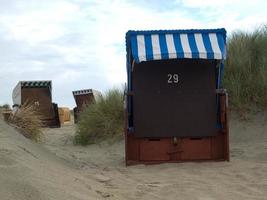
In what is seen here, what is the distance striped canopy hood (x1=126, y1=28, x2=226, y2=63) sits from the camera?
9406 millimetres

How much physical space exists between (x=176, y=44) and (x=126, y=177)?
2690mm

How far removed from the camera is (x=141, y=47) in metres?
9.64

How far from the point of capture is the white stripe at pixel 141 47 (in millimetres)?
9391

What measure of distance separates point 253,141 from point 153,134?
3.04 meters

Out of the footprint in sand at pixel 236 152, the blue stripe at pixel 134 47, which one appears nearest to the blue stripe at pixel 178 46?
the blue stripe at pixel 134 47

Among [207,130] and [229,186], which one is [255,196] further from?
[207,130]

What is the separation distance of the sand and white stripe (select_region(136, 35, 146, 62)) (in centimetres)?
193

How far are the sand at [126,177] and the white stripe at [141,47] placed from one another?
1934 millimetres

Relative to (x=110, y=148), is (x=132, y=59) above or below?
above

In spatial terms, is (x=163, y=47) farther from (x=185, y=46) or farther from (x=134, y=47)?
(x=134, y=47)

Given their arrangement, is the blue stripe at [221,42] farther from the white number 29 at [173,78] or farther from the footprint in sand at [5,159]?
the footprint in sand at [5,159]

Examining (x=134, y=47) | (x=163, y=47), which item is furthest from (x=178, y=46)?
(x=134, y=47)

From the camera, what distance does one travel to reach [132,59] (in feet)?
32.7

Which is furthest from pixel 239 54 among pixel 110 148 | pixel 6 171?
pixel 6 171
